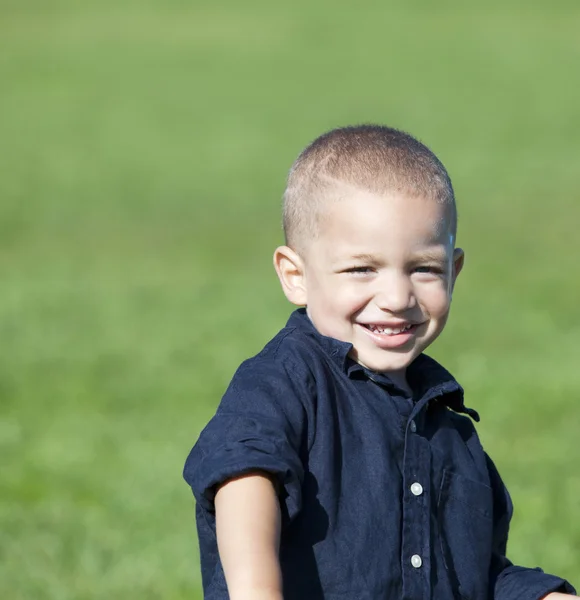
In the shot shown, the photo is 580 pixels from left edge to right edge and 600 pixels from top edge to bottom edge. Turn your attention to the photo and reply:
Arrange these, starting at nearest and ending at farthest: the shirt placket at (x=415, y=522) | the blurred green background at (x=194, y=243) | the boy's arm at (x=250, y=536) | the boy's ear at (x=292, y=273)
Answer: the boy's arm at (x=250, y=536) → the shirt placket at (x=415, y=522) → the boy's ear at (x=292, y=273) → the blurred green background at (x=194, y=243)

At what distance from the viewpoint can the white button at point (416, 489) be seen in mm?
2803

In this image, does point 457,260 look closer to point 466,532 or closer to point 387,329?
point 387,329

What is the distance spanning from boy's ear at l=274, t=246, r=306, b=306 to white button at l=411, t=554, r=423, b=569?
2.02 feet

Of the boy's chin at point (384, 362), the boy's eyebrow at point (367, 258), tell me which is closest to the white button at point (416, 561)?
the boy's chin at point (384, 362)

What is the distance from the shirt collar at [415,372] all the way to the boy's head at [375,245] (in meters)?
0.03

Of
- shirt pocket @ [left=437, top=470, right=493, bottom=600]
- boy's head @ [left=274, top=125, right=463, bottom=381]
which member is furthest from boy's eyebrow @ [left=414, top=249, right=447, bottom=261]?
shirt pocket @ [left=437, top=470, right=493, bottom=600]

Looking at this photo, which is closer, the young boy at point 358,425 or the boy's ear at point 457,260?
the young boy at point 358,425

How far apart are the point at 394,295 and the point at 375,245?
112mm

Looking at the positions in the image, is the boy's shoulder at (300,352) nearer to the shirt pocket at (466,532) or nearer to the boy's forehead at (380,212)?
the boy's forehead at (380,212)

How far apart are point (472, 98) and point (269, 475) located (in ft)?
66.7

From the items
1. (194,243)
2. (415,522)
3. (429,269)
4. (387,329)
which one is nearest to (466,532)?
(415,522)

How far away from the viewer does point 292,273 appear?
9.95 feet

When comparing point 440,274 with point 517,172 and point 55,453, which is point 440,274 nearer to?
point 55,453

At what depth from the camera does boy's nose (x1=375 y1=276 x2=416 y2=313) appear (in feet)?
9.28
